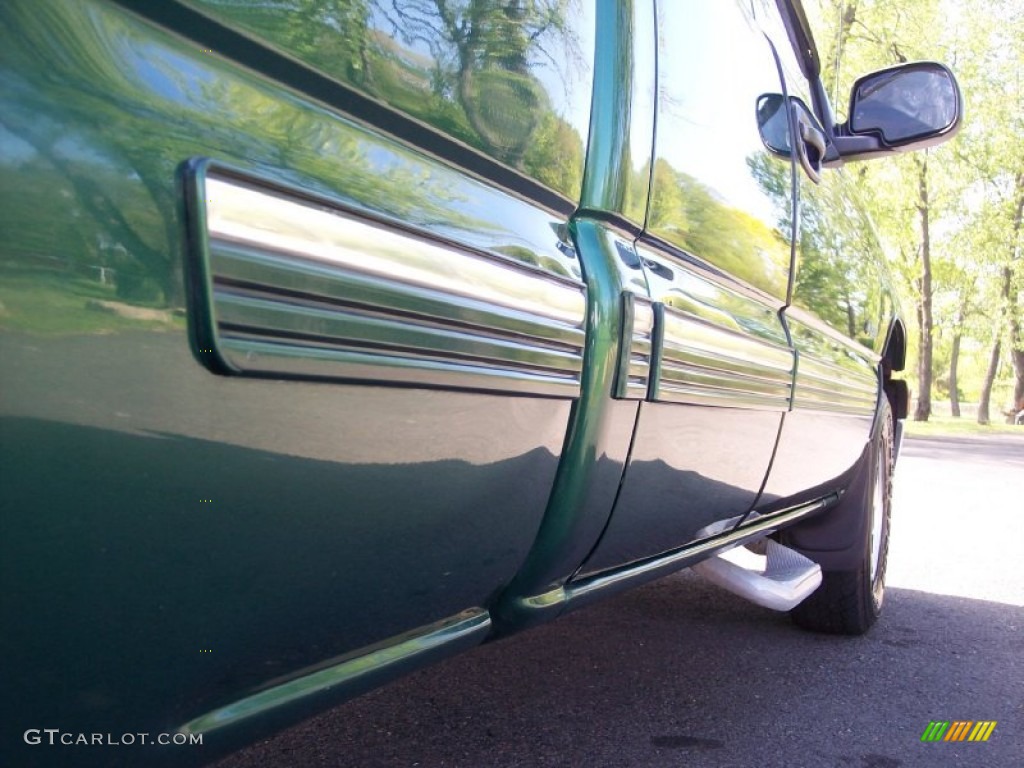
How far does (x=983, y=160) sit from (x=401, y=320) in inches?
953

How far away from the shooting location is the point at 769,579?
9.31 feet

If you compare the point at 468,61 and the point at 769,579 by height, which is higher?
the point at 468,61

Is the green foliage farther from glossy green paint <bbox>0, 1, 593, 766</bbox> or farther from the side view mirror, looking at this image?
glossy green paint <bbox>0, 1, 593, 766</bbox>

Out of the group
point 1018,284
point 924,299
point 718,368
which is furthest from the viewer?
point 1018,284

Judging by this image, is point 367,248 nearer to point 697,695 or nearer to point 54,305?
point 54,305

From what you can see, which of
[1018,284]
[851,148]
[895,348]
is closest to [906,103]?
[851,148]

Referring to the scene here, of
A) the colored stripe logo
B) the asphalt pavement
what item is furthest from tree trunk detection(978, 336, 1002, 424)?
the colored stripe logo

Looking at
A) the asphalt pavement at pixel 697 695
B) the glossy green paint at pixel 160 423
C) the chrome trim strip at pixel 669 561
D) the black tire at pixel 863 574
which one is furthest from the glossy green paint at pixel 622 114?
the black tire at pixel 863 574

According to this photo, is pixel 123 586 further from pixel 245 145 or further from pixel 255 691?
pixel 245 145

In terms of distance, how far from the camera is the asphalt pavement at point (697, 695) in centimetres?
259

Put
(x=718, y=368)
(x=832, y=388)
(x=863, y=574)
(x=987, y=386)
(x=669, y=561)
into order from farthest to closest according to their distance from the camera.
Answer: (x=987, y=386) < (x=863, y=574) < (x=832, y=388) < (x=669, y=561) < (x=718, y=368)

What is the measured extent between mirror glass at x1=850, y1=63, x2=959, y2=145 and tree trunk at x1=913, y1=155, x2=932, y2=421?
67.5 feet

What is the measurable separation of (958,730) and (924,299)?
77.4ft

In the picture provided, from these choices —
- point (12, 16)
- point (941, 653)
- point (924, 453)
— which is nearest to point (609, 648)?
point (941, 653)
